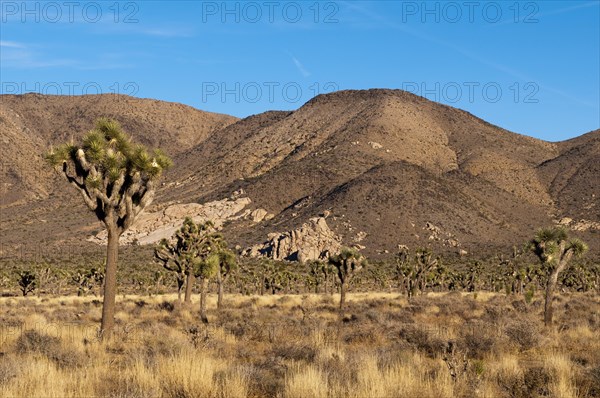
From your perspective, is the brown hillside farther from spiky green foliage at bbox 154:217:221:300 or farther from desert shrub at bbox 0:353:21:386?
desert shrub at bbox 0:353:21:386

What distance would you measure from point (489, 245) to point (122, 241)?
70.0 meters

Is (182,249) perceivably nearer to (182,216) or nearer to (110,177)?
(110,177)

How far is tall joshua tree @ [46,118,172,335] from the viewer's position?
49.6 ft

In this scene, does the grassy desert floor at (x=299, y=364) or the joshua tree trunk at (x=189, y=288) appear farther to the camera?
the joshua tree trunk at (x=189, y=288)

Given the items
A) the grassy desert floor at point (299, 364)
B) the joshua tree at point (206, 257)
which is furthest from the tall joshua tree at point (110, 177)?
the joshua tree at point (206, 257)

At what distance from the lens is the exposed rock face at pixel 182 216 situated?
370 feet

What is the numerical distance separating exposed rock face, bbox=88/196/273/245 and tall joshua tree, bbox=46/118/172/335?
95.7m

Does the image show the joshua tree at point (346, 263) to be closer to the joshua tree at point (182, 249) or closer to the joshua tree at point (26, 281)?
the joshua tree at point (182, 249)

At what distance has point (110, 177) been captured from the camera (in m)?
15.3

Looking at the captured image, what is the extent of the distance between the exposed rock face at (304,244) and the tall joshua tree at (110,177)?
258 feet

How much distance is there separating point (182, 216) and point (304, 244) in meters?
29.9

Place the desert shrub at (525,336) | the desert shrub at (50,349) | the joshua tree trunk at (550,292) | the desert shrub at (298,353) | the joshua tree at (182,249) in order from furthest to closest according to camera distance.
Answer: the joshua tree at (182,249)
the joshua tree trunk at (550,292)
the desert shrub at (525,336)
the desert shrub at (298,353)
the desert shrub at (50,349)

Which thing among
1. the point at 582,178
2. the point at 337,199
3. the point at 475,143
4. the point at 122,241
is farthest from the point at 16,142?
the point at 582,178

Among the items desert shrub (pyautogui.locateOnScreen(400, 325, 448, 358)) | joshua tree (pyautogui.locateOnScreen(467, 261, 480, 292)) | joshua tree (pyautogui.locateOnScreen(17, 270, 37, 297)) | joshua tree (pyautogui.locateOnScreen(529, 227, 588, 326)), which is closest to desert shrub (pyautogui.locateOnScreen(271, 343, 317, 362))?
desert shrub (pyautogui.locateOnScreen(400, 325, 448, 358))
